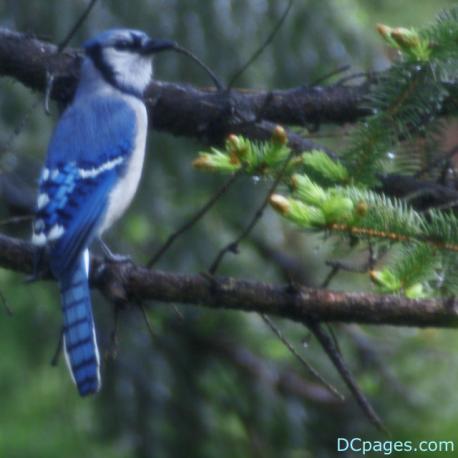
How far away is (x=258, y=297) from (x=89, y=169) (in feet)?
2.81


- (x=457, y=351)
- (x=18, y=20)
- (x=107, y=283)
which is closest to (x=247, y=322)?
(x=457, y=351)

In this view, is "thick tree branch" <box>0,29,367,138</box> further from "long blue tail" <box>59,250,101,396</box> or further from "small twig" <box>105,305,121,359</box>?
"small twig" <box>105,305,121,359</box>

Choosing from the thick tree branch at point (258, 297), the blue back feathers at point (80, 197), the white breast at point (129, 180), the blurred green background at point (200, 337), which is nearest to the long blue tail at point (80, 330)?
the blue back feathers at point (80, 197)

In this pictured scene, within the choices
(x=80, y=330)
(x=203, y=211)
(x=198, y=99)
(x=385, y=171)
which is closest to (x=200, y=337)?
(x=198, y=99)

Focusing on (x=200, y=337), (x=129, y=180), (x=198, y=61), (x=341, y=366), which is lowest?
(x=200, y=337)

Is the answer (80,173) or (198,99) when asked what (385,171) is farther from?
(80,173)

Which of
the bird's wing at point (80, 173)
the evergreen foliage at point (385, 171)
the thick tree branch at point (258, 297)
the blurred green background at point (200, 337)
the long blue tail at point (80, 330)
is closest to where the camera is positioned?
the evergreen foliage at point (385, 171)

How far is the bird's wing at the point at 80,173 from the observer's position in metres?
2.62

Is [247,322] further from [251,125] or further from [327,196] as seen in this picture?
[327,196]

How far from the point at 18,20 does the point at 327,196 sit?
7.25 feet

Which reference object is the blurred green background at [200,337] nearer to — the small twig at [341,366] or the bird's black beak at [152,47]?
the bird's black beak at [152,47]

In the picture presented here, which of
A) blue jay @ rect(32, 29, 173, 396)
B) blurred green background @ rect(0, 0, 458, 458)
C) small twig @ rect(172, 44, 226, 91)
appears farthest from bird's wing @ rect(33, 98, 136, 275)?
blurred green background @ rect(0, 0, 458, 458)

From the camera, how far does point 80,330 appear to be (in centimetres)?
250

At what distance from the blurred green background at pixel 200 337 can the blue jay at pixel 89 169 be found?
68cm
